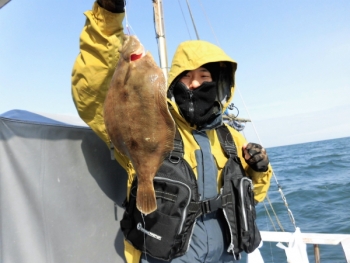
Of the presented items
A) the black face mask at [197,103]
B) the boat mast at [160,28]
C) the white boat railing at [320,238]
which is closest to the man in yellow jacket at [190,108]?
the black face mask at [197,103]

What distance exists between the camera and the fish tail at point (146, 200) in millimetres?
1753

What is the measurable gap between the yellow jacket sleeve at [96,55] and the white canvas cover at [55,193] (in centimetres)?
54

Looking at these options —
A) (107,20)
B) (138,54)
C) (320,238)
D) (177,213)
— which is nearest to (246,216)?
(177,213)

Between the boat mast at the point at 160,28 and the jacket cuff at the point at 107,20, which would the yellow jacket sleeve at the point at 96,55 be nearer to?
the jacket cuff at the point at 107,20

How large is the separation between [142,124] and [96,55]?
2.00 ft

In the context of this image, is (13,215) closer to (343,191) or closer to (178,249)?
(178,249)

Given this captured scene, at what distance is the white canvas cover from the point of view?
2.08 metres

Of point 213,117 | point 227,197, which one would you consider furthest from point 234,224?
point 213,117

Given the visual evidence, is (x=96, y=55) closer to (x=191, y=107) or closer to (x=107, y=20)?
(x=107, y=20)

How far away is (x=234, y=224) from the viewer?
7.66 ft

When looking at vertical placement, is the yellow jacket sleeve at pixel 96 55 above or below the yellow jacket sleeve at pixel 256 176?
above

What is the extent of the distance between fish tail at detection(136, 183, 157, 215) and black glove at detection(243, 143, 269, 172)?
3.62ft

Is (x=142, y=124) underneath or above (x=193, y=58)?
underneath

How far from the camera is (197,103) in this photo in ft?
7.93
